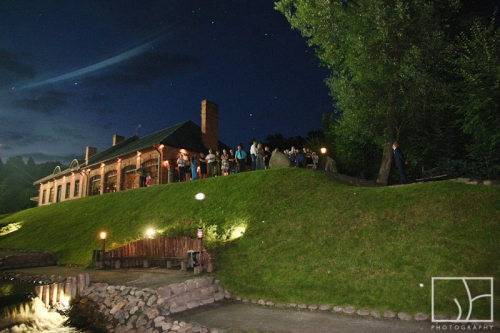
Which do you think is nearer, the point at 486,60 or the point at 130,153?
the point at 486,60

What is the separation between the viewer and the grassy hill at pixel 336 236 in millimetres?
8055

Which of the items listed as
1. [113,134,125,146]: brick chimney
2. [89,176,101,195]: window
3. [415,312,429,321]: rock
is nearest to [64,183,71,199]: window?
[89,176,101,195]: window

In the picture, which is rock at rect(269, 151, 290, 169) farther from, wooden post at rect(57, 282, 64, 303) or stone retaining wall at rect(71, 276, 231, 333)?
wooden post at rect(57, 282, 64, 303)

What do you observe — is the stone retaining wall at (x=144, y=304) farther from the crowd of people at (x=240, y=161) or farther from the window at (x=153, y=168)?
the window at (x=153, y=168)

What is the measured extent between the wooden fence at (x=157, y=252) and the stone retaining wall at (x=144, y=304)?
1462 mm

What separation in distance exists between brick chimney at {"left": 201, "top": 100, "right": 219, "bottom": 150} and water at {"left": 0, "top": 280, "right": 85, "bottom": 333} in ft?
67.3

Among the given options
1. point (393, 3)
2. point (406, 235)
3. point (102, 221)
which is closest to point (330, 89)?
point (393, 3)

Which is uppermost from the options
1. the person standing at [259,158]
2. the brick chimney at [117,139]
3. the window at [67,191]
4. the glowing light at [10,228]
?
the brick chimney at [117,139]

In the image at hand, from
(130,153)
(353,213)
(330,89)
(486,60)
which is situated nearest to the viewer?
(353,213)

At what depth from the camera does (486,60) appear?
1512 centimetres

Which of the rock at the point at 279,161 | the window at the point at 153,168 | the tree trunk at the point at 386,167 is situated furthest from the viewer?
the window at the point at 153,168

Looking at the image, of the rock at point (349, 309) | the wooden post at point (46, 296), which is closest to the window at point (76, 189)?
the wooden post at point (46, 296)

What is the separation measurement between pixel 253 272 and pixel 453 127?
17225 mm

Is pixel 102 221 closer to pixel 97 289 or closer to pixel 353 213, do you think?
pixel 97 289
